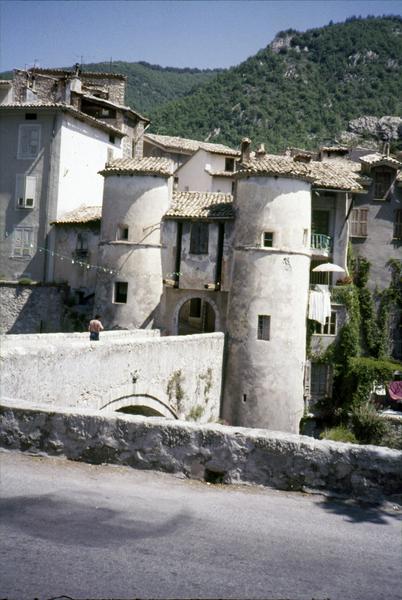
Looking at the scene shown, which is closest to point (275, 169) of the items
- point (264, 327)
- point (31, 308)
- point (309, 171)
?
point (309, 171)

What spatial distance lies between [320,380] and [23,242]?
17688mm

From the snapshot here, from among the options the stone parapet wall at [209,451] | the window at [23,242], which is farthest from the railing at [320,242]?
the stone parapet wall at [209,451]

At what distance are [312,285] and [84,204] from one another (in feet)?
48.4

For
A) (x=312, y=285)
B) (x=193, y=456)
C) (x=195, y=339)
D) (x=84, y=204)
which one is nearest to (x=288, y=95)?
(x=84, y=204)

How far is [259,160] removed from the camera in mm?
27203

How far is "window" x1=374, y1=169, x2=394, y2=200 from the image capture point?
33.6 meters

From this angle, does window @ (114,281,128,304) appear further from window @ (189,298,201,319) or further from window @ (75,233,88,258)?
window @ (189,298,201,319)

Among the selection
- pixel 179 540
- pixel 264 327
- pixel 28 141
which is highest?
pixel 28 141

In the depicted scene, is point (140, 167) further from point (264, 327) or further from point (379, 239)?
point (379, 239)

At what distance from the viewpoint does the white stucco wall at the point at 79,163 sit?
35.6m

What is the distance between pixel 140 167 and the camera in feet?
94.5

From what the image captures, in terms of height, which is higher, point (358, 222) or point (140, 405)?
point (358, 222)

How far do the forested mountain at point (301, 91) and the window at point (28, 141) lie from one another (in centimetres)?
3885

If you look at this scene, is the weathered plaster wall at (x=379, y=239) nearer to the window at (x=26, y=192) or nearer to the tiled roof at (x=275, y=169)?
the tiled roof at (x=275, y=169)
